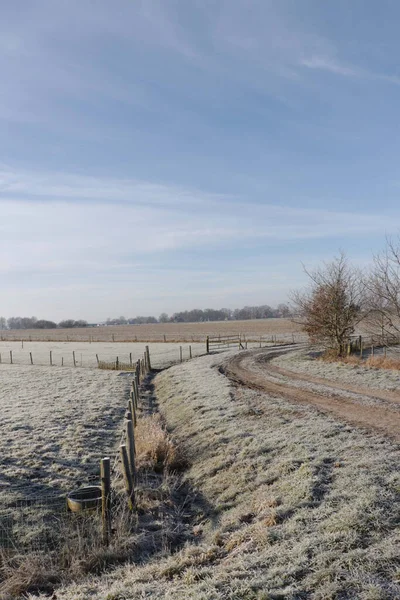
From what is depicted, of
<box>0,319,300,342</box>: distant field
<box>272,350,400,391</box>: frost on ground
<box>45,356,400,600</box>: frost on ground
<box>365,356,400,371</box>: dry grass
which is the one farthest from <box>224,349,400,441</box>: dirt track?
<box>0,319,300,342</box>: distant field

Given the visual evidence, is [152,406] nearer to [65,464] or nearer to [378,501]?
[65,464]

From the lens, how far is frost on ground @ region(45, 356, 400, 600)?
5.56 m

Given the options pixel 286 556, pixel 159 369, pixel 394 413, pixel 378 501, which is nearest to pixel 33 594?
pixel 286 556

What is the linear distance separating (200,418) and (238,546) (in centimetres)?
892

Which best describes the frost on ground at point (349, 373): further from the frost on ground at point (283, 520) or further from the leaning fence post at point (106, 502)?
the leaning fence post at point (106, 502)

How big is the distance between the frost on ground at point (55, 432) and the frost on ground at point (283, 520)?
3043mm

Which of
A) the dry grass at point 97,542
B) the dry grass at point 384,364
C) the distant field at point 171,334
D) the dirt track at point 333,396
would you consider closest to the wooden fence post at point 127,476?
the dry grass at point 97,542

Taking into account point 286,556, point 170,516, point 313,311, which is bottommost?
point 170,516

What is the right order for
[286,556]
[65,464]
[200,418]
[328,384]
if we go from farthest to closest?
[328,384] → [200,418] → [65,464] → [286,556]

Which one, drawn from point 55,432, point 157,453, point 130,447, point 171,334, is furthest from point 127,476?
point 171,334

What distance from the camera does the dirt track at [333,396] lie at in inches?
515

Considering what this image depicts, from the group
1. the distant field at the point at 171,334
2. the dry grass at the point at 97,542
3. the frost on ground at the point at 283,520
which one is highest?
the distant field at the point at 171,334

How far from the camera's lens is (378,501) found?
740 cm

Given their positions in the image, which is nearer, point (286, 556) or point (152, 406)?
point (286, 556)
